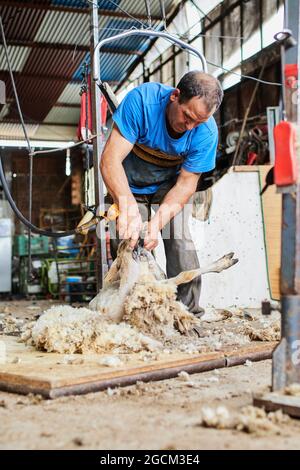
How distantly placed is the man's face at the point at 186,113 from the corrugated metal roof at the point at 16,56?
959 cm

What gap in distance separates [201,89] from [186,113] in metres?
0.16

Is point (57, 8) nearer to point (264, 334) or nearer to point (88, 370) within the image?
point (264, 334)

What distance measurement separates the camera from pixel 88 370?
2.40 meters

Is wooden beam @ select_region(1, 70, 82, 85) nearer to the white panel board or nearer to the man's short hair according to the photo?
the white panel board

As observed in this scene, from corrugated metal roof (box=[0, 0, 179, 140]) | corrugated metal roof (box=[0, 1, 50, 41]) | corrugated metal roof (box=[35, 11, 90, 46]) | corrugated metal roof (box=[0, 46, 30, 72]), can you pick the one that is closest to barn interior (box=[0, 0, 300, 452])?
corrugated metal roof (box=[0, 0, 179, 140])

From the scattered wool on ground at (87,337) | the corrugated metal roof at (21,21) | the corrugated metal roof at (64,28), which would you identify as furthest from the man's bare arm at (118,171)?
the corrugated metal roof at (64,28)

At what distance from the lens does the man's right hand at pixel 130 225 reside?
3.30 m

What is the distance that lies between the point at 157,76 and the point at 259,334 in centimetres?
1209

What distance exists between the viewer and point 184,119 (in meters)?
3.35

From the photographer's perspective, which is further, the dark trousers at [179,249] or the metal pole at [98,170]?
the metal pole at [98,170]

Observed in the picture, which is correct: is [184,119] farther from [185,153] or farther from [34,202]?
[34,202]

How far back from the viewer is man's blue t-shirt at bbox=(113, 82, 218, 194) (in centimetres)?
357

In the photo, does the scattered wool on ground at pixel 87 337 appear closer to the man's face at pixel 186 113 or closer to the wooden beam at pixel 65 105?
the man's face at pixel 186 113
